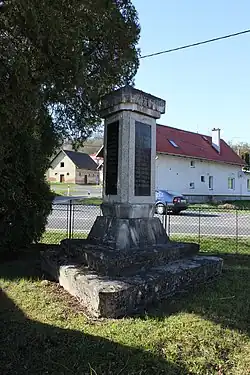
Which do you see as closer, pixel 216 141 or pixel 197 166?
pixel 197 166

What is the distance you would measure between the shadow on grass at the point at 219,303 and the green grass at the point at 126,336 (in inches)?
0.5

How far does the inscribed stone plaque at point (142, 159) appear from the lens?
238 inches

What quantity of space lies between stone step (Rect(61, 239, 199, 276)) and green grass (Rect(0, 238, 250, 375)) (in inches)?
23.8

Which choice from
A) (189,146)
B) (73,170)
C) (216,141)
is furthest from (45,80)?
(73,170)

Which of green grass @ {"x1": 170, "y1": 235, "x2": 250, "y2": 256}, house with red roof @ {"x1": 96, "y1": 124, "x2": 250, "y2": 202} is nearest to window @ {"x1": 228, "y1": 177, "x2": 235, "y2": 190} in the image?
house with red roof @ {"x1": 96, "y1": 124, "x2": 250, "y2": 202}

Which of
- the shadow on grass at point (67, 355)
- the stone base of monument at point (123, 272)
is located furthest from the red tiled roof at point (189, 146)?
the shadow on grass at point (67, 355)

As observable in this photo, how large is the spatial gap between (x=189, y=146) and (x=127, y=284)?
30.1m

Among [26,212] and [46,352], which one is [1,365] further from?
[26,212]

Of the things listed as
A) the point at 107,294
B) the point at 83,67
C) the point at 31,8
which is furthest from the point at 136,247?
the point at 31,8

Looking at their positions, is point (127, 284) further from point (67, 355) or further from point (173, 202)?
point (173, 202)

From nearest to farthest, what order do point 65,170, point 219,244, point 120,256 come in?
point 120,256, point 219,244, point 65,170

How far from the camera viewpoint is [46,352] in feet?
11.0

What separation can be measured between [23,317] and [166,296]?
6.13 ft

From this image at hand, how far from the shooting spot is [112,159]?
6.20 m
